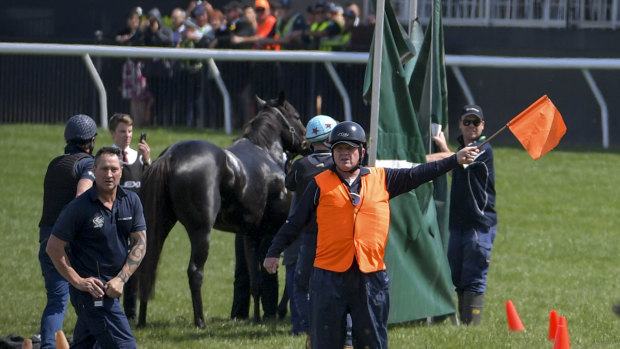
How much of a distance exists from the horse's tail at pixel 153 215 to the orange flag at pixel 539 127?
357 cm

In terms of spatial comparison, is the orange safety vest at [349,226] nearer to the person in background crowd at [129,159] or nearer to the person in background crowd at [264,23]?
the person in background crowd at [129,159]

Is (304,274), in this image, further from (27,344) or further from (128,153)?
(128,153)

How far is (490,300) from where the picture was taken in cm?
1252

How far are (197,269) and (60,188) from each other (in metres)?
2.23

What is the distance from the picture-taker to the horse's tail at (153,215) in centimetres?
1044

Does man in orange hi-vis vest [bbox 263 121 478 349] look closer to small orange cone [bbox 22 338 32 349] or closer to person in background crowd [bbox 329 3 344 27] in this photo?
small orange cone [bbox 22 338 32 349]

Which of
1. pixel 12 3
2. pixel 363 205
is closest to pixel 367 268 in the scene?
pixel 363 205

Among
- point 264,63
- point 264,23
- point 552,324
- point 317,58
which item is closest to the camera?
point 552,324

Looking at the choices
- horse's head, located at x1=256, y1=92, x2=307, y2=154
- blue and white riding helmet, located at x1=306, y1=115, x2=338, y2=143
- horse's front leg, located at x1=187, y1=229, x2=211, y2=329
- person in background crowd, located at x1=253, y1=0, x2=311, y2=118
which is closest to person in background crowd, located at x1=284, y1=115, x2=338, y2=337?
blue and white riding helmet, located at x1=306, y1=115, x2=338, y2=143

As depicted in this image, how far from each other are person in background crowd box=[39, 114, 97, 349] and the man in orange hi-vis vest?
191 cm

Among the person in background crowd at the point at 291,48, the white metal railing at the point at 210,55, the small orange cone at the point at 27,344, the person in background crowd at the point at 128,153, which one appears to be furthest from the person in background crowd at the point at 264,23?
the small orange cone at the point at 27,344

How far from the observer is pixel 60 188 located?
8914mm

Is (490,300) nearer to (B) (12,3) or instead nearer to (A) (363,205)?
(A) (363,205)

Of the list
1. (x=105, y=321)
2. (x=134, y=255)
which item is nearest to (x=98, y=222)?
(x=134, y=255)
